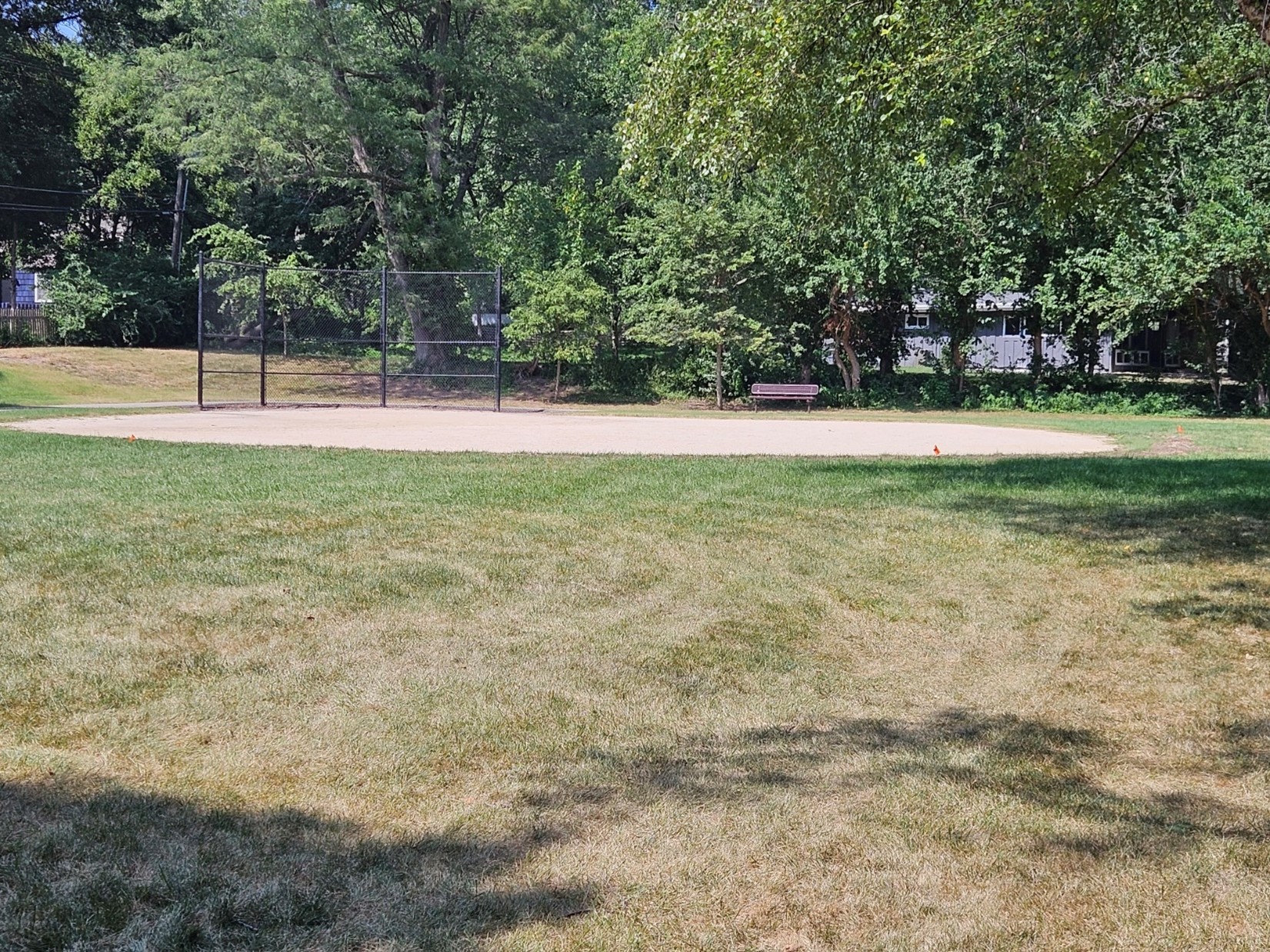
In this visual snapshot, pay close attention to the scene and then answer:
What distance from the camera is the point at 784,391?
28859mm

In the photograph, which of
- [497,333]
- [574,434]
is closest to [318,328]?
[497,333]

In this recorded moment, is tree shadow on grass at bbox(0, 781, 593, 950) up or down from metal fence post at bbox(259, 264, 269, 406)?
down

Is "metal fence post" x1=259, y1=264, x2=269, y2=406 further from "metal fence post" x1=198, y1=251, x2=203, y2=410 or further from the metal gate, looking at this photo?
"metal fence post" x1=198, y1=251, x2=203, y2=410

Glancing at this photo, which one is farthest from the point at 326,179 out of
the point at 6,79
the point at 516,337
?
the point at 6,79

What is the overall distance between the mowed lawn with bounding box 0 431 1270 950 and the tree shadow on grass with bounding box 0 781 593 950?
1cm

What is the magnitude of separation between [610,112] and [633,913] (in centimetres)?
3620

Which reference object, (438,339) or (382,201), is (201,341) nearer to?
(438,339)

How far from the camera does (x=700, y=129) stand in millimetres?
9062

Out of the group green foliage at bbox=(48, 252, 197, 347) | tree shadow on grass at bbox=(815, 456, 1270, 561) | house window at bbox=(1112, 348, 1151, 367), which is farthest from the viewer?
house window at bbox=(1112, 348, 1151, 367)

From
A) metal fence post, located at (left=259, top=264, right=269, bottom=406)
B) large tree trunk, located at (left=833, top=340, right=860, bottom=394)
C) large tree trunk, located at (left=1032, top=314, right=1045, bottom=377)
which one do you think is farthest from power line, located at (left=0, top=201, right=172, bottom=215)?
large tree trunk, located at (left=1032, top=314, right=1045, bottom=377)

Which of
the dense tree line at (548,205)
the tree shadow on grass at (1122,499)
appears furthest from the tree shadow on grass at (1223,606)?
the dense tree line at (548,205)

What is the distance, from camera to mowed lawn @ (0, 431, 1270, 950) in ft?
9.08

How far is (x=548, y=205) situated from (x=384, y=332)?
429 inches

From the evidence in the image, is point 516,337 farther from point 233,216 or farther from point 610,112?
point 233,216
